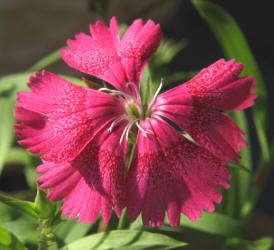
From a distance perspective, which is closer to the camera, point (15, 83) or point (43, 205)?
point (43, 205)

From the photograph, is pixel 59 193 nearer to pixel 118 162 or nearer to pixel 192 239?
pixel 118 162

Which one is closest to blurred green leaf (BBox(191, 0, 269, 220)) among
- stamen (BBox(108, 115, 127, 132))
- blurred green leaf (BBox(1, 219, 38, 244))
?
stamen (BBox(108, 115, 127, 132))

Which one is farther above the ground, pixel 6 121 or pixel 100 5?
pixel 100 5

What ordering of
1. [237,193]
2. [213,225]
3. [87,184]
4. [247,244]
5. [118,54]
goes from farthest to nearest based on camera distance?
[237,193]
[247,244]
[213,225]
[118,54]
[87,184]

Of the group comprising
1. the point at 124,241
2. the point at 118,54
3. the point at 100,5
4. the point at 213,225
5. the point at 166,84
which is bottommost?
the point at 213,225

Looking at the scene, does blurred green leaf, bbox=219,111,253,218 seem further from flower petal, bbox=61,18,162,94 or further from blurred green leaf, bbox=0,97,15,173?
blurred green leaf, bbox=0,97,15,173

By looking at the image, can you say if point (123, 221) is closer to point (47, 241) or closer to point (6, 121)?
point (47, 241)

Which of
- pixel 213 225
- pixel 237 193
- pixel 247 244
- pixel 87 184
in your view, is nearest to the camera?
pixel 87 184

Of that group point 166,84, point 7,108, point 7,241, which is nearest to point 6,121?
point 7,108
